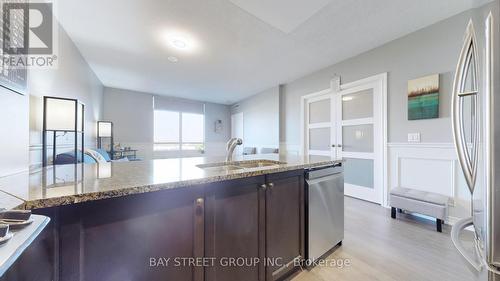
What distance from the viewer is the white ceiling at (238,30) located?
2.08 metres

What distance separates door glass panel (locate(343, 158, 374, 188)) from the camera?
10.4ft

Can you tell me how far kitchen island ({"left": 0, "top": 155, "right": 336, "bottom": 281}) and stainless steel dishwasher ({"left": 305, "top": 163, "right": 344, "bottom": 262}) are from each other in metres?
0.20

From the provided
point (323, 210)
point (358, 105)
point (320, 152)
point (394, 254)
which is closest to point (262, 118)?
point (320, 152)

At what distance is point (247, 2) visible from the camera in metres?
1.99

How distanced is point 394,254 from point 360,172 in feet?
5.88

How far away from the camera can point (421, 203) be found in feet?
7.37

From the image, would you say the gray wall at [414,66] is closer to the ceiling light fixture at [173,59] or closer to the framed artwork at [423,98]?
the framed artwork at [423,98]

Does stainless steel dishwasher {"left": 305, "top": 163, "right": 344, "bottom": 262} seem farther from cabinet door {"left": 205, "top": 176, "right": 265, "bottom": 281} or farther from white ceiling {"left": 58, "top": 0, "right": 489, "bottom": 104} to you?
white ceiling {"left": 58, "top": 0, "right": 489, "bottom": 104}

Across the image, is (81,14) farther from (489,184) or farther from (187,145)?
(187,145)

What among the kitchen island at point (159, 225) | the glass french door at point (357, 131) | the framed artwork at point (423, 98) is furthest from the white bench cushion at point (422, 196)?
the kitchen island at point (159, 225)

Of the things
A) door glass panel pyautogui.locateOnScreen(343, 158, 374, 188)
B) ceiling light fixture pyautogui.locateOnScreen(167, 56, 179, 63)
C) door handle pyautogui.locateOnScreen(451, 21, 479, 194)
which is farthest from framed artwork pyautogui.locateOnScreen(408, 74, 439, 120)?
ceiling light fixture pyautogui.locateOnScreen(167, 56, 179, 63)

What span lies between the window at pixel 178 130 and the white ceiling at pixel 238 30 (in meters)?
2.21

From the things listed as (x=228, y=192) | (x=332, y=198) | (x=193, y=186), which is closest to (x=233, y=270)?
(x=228, y=192)

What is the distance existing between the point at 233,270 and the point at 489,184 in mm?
1196
